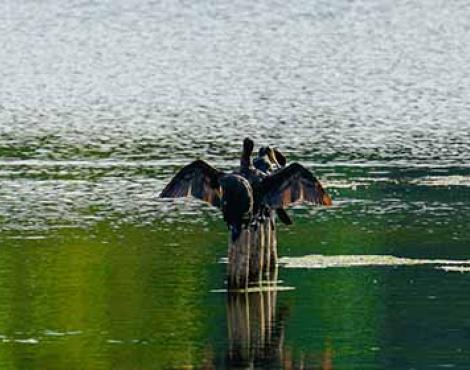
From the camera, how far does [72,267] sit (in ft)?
125

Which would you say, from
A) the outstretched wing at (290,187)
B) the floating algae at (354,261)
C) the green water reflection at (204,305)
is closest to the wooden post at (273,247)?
the green water reflection at (204,305)

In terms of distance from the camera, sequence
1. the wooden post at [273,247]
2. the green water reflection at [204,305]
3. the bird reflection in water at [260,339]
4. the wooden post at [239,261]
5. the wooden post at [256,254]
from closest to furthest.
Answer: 1. the bird reflection in water at [260,339]
2. the green water reflection at [204,305]
3. the wooden post at [239,261]
4. the wooden post at [256,254]
5. the wooden post at [273,247]

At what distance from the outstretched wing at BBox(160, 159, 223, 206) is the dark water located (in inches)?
59.9

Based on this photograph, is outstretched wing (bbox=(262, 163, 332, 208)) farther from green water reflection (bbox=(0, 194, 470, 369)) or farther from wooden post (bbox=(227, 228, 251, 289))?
green water reflection (bbox=(0, 194, 470, 369))

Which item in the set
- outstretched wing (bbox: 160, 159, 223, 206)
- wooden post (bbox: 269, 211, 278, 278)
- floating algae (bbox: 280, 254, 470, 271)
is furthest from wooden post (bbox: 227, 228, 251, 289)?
floating algae (bbox: 280, 254, 470, 271)

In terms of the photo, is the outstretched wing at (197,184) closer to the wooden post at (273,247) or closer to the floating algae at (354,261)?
the wooden post at (273,247)

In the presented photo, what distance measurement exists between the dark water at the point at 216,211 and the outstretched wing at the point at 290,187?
1552 millimetres

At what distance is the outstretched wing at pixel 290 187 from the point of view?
34438 millimetres

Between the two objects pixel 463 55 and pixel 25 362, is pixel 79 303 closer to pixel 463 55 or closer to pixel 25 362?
pixel 25 362

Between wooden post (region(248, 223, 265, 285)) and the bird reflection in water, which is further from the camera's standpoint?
wooden post (region(248, 223, 265, 285))

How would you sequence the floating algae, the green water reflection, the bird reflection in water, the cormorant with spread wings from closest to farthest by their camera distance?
the bird reflection in water, the green water reflection, the cormorant with spread wings, the floating algae

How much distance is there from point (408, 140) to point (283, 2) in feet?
243

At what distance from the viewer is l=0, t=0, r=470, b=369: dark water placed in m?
31.7

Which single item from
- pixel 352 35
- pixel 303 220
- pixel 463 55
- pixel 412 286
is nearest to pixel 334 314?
pixel 412 286
